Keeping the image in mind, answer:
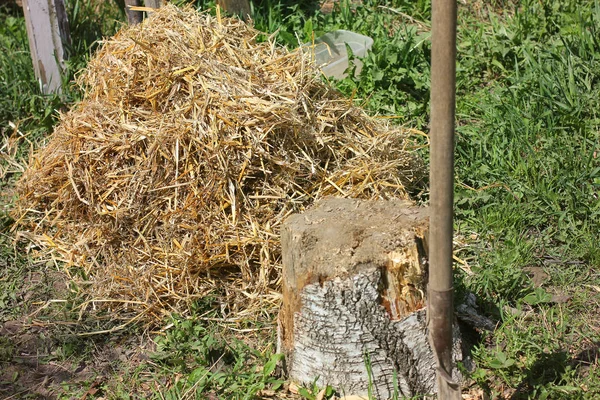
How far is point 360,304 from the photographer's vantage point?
2.99 metres

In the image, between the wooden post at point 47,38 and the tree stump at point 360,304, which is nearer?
the tree stump at point 360,304

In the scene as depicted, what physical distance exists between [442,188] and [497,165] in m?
2.08

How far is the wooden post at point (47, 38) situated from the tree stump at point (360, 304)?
9.59 ft

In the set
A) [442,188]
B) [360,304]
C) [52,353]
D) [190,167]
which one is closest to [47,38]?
[190,167]

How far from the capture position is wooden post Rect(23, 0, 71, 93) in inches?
209

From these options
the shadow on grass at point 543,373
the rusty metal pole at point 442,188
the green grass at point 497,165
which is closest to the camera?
the rusty metal pole at point 442,188

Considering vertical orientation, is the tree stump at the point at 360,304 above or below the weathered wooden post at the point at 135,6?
below

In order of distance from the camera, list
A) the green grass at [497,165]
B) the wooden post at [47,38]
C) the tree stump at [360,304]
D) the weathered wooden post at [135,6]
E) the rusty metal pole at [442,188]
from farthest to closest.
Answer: the wooden post at [47,38] < the weathered wooden post at [135,6] < the green grass at [497,165] < the tree stump at [360,304] < the rusty metal pole at [442,188]

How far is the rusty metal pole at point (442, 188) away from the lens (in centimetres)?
241

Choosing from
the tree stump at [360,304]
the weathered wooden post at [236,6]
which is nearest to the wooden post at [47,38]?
the weathered wooden post at [236,6]

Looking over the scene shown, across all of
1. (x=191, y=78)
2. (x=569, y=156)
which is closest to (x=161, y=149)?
(x=191, y=78)

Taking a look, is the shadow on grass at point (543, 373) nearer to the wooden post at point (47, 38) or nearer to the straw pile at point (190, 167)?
the straw pile at point (190, 167)

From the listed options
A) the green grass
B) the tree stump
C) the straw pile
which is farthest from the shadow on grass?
the straw pile

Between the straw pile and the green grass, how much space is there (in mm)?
308
